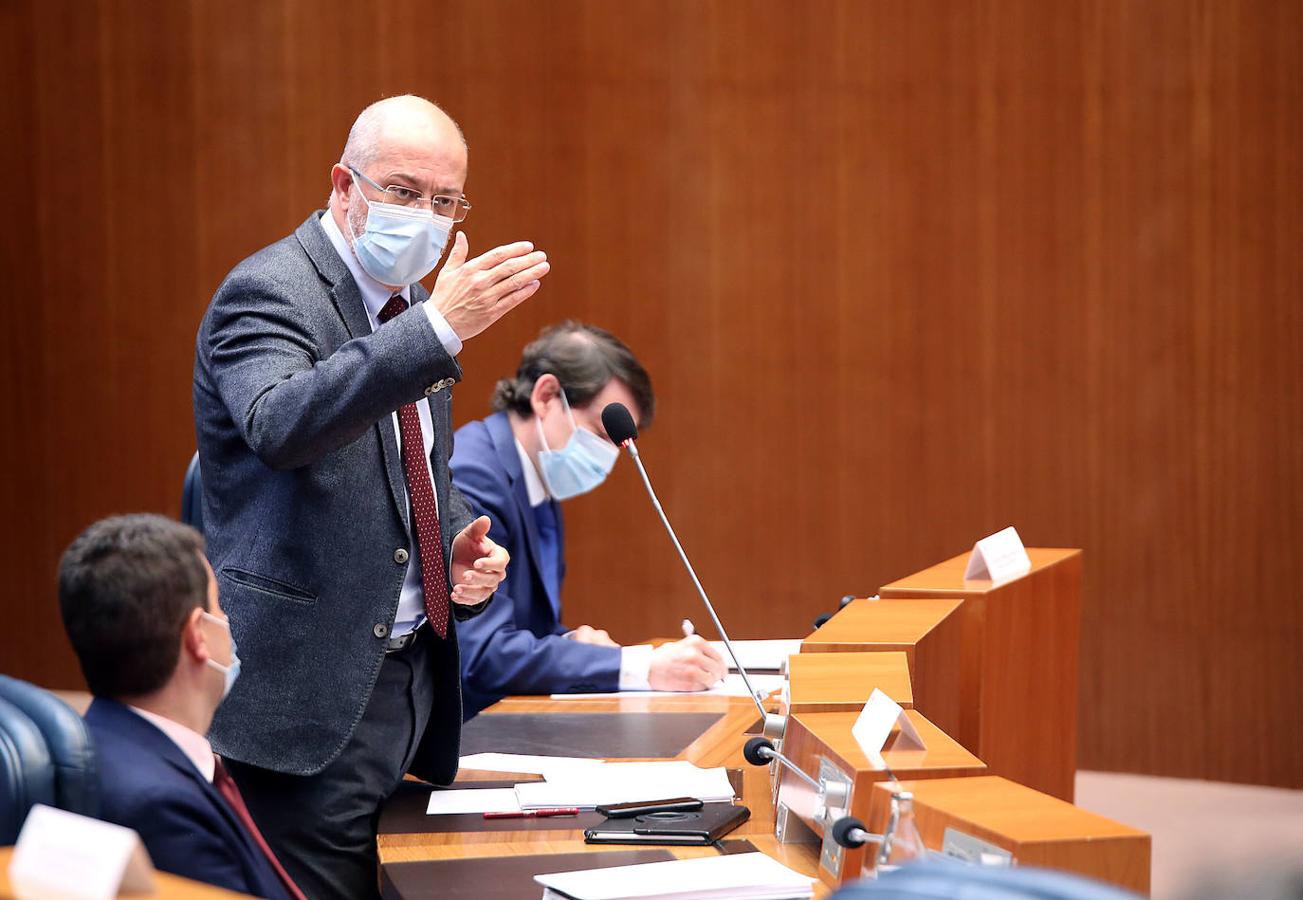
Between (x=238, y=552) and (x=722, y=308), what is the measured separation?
3.43m

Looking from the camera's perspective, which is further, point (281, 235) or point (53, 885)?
point (281, 235)

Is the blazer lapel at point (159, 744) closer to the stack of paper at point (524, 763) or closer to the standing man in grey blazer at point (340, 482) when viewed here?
the standing man in grey blazer at point (340, 482)

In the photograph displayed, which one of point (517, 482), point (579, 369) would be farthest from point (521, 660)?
point (579, 369)

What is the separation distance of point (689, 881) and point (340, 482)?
76cm

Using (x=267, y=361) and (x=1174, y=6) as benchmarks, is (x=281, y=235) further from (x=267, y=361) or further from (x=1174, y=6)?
(x=267, y=361)

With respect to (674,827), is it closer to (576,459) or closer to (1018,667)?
(1018,667)

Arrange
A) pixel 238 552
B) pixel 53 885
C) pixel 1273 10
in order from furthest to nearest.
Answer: pixel 1273 10
pixel 238 552
pixel 53 885

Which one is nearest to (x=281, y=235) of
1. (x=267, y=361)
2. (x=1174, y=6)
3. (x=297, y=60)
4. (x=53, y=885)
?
(x=297, y=60)

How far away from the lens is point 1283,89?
476 centimetres

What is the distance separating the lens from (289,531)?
206 centimetres

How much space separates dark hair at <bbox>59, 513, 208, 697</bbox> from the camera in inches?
61.6

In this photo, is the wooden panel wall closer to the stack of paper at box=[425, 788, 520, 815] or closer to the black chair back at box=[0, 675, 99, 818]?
the stack of paper at box=[425, 788, 520, 815]

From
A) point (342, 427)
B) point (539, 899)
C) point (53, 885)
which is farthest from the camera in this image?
point (342, 427)

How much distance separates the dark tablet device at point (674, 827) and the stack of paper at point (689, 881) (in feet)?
0.48
